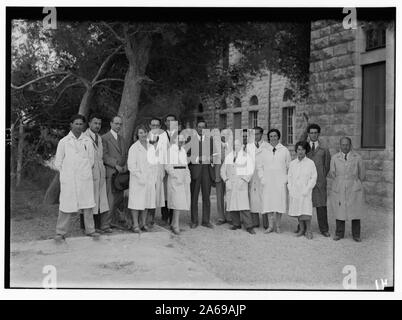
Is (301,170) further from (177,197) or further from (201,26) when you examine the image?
(201,26)

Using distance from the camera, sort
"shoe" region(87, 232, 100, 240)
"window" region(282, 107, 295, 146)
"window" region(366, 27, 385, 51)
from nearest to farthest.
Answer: "window" region(366, 27, 385, 51), "shoe" region(87, 232, 100, 240), "window" region(282, 107, 295, 146)

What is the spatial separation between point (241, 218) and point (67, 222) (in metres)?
2.11

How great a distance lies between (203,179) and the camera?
7.17 meters

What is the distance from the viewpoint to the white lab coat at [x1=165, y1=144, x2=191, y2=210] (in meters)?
6.89

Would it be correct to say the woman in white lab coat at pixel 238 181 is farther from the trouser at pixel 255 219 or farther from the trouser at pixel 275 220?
the trouser at pixel 275 220

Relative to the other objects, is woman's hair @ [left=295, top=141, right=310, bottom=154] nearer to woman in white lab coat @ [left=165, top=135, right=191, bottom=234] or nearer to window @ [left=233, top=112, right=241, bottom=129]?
window @ [left=233, top=112, right=241, bottom=129]

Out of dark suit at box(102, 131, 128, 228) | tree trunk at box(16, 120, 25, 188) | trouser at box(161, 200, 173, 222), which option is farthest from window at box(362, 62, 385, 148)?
tree trunk at box(16, 120, 25, 188)

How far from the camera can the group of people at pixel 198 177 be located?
21.6 feet

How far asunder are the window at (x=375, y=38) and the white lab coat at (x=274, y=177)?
157cm

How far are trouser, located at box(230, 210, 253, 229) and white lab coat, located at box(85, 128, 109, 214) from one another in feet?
5.15

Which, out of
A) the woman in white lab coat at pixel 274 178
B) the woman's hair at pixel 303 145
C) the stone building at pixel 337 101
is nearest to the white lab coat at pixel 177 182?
the stone building at pixel 337 101
